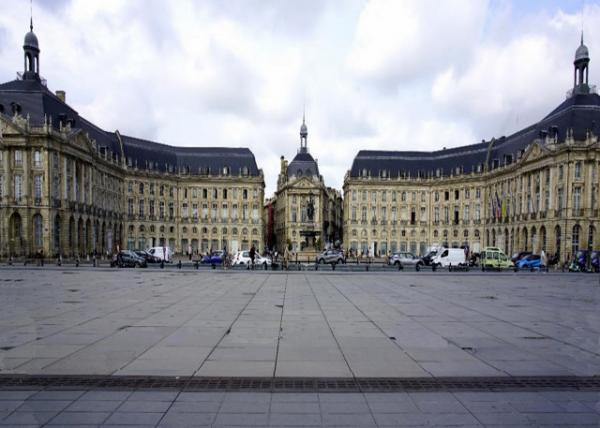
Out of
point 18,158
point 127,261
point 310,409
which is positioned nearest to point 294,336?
point 310,409

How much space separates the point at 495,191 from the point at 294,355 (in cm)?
8829

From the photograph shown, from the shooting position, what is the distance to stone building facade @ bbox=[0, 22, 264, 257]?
2329 inches

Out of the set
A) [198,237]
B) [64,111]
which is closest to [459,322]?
[64,111]

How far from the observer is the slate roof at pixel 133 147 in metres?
60.4

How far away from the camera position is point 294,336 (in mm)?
10648

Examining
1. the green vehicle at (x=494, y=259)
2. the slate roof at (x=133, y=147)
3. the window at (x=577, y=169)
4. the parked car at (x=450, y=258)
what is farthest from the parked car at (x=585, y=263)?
the slate roof at (x=133, y=147)

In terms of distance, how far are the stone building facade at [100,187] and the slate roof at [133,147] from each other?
16cm

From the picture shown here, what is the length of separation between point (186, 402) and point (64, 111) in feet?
237

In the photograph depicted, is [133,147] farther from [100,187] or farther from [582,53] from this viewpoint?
[582,53]

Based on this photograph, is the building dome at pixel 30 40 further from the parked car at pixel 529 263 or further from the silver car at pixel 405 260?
the parked car at pixel 529 263

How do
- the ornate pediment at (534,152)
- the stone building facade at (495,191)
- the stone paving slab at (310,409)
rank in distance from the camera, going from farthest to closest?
the ornate pediment at (534,152) < the stone building facade at (495,191) < the stone paving slab at (310,409)

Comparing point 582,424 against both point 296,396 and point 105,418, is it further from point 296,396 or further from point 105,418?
point 105,418

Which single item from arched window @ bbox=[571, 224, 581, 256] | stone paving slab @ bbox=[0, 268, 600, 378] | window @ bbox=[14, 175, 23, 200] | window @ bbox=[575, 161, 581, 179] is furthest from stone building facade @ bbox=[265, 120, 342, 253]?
stone paving slab @ bbox=[0, 268, 600, 378]

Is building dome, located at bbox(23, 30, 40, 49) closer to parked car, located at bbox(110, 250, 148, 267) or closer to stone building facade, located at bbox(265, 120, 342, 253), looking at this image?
parked car, located at bbox(110, 250, 148, 267)
